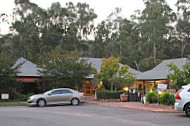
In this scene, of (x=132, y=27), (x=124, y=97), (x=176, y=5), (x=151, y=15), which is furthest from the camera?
(x=132, y=27)

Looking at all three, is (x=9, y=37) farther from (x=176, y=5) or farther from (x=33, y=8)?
(x=176, y=5)

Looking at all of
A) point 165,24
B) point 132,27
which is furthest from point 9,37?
point 165,24

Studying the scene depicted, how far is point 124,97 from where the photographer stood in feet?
77.9

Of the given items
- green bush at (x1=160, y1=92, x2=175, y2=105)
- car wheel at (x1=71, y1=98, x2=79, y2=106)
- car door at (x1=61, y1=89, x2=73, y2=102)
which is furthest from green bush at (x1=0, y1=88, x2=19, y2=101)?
green bush at (x1=160, y1=92, x2=175, y2=105)

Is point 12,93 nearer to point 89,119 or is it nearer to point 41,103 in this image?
point 41,103

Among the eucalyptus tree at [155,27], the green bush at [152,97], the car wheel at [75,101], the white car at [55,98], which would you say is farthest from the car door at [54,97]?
the eucalyptus tree at [155,27]

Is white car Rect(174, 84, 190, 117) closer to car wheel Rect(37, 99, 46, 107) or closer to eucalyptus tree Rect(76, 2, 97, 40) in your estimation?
car wheel Rect(37, 99, 46, 107)

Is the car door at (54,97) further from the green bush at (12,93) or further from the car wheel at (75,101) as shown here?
the green bush at (12,93)

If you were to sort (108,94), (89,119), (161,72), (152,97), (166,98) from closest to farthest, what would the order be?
1. (89,119)
2. (166,98)
3. (152,97)
4. (108,94)
5. (161,72)

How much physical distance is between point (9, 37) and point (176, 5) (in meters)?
36.3

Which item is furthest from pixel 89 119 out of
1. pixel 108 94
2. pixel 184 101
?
pixel 108 94

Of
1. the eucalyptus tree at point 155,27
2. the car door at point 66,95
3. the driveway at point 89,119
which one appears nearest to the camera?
the driveway at point 89,119

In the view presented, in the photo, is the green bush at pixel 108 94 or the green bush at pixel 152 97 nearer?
the green bush at pixel 152 97

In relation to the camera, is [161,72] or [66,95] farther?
[161,72]
